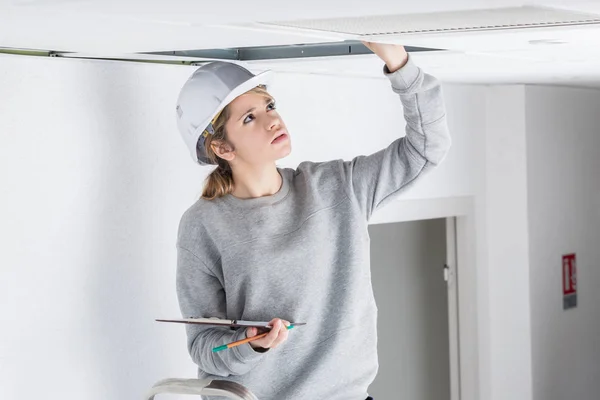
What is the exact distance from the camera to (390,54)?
1.79 metres

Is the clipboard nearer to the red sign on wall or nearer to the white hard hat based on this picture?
the white hard hat

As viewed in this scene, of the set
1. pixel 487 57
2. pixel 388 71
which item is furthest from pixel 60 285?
pixel 487 57

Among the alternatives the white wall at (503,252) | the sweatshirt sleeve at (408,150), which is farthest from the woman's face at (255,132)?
the white wall at (503,252)

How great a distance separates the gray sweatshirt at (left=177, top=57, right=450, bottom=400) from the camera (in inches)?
75.9

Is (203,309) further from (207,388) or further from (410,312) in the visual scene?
(410,312)

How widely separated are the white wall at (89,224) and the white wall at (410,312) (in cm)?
151

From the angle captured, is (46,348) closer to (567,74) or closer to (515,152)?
(567,74)

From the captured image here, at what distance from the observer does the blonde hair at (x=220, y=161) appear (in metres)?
1.96

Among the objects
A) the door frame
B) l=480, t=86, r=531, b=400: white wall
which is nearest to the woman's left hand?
the door frame

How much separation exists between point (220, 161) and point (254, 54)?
31 centimetres

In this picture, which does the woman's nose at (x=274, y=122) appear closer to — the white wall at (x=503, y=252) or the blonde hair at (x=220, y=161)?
the blonde hair at (x=220, y=161)

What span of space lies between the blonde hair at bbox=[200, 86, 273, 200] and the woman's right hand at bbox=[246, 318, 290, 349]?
13.3 inches

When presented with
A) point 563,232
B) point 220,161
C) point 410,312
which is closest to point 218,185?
point 220,161

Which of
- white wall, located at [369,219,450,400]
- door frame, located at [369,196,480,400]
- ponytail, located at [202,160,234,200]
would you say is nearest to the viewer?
ponytail, located at [202,160,234,200]
